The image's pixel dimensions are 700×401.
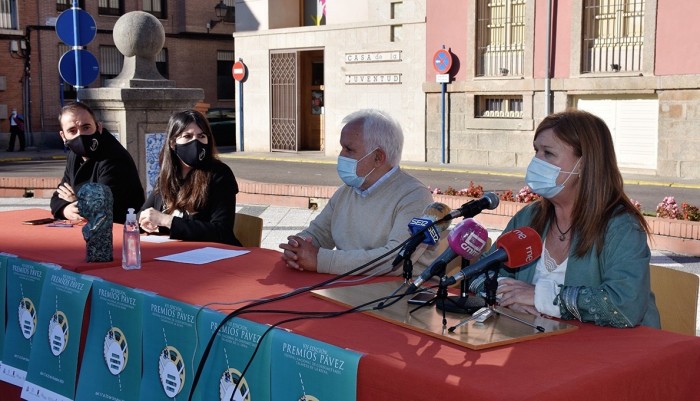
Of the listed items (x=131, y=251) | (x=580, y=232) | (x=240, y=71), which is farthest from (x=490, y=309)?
(x=240, y=71)

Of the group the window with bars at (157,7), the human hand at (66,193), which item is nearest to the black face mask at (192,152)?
the human hand at (66,193)

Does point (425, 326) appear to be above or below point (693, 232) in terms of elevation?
above

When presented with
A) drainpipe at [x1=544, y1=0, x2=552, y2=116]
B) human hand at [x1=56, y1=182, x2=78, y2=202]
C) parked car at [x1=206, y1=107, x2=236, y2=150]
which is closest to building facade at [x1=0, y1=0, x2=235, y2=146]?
parked car at [x1=206, y1=107, x2=236, y2=150]

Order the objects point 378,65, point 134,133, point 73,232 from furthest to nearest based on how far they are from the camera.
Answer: point 378,65, point 134,133, point 73,232

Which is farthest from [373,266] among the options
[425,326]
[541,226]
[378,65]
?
[378,65]

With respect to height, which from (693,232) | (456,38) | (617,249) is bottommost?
(693,232)

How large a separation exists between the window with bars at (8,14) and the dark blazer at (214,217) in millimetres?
28766

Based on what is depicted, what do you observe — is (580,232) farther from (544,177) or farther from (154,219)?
(154,219)

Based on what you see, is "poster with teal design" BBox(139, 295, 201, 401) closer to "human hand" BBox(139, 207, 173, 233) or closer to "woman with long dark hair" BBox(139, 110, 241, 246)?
"human hand" BBox(139, 207, 173, 233)

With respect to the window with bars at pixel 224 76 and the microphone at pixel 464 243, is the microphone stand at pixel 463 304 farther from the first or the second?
the window with bars at pixel 224 76

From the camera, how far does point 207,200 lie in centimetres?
534

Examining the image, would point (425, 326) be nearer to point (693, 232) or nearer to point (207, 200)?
point (207, 200)

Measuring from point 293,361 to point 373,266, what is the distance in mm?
1183

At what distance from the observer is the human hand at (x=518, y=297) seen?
3.31m
